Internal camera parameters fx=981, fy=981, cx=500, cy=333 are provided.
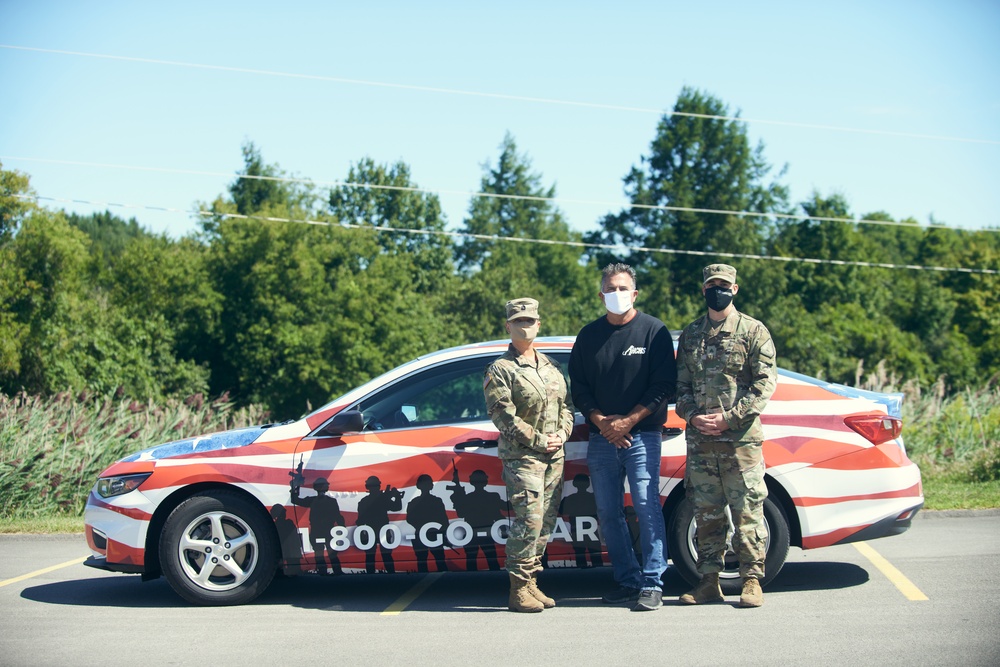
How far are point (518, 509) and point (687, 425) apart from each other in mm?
1195

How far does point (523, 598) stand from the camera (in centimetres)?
618

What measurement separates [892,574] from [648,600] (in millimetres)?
2117

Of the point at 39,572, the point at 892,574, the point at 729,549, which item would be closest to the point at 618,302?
the point at 729,549

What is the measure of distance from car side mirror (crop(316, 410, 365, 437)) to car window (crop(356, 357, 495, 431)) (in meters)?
0.14

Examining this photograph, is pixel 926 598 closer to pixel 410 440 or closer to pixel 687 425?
pixel 687 425

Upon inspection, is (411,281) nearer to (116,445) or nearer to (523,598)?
(116,445)

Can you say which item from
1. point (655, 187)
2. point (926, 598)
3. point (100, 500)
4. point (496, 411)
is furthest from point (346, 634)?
point (655, 187)

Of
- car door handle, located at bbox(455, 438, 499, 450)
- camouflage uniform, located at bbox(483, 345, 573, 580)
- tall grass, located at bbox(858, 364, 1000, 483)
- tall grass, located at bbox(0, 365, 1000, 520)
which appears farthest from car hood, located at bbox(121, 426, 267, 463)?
tall grass, located at bbox(858, 364, 1000, 483)

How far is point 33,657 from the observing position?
17.9 ft

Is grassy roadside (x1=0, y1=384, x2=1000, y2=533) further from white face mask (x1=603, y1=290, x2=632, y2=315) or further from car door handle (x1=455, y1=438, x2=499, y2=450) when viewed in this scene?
car door handle (x1=455, y1=438, x2=499, y2=450)

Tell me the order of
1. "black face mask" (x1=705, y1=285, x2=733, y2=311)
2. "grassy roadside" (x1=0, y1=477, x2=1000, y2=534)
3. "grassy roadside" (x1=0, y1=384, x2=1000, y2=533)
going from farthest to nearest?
"grassy roadside" (x1=0, y1=384, x2=1000, y2=533) → "grassy roadside" (x1=0, y1=477, x2=1000, y2=534) → "black face mask" (x1=705, y1=285, x2=733, y2=311)

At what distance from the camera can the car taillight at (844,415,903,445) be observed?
6.44 meters

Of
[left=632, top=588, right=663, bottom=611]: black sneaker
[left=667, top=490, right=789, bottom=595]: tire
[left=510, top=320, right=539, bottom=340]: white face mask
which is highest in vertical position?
[left=510, top=320, right=539, bottom=340]: white face mask

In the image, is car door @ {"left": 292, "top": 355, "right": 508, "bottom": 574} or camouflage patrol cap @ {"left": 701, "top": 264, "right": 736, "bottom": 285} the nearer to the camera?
camouflage patrol cap @ {"left": 701, "top": 264, "right": 736, "bottom": 285}
